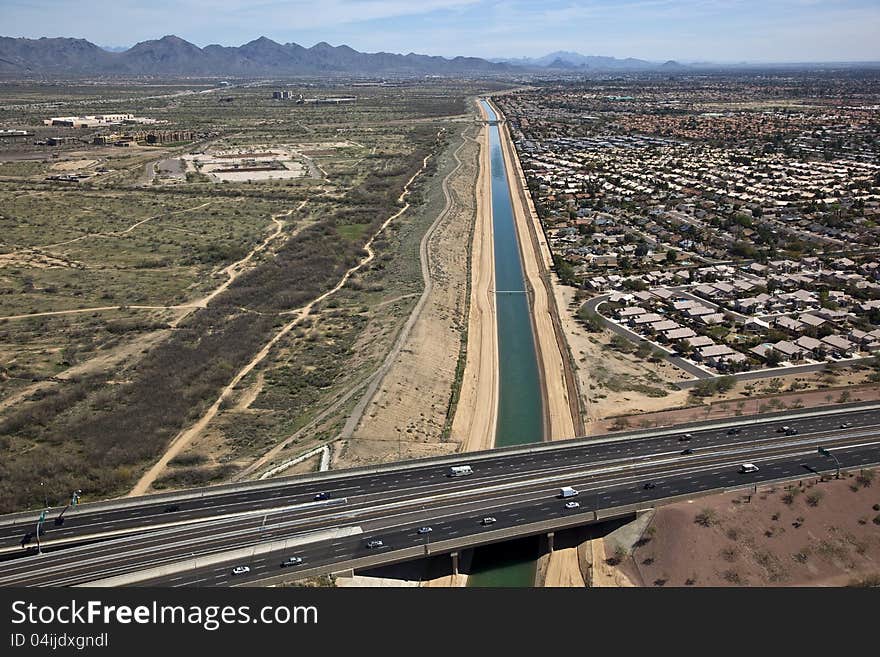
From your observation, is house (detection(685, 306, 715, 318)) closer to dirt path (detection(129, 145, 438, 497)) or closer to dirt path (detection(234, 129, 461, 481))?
dirt path (detection(234, 129, 461, 481))

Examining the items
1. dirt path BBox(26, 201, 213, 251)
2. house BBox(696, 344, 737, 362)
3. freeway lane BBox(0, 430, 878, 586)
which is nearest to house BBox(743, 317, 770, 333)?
house BBox(696, 344, 737, 362)

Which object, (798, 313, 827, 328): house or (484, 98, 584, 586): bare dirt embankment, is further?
(798, 313, 827, 328): house

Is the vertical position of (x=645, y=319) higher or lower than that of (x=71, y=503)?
higher

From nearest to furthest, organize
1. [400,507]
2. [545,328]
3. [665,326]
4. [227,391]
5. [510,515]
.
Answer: [510,515]
[400,507]
[227,391]
[665,326]
[545,328]

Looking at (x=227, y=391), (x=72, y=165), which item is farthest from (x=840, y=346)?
(x=72, y=165)

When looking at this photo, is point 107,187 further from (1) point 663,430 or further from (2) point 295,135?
(1) point 663,430

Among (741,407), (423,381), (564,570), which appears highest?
(423,381)

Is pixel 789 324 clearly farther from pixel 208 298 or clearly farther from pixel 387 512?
pixel 208 298

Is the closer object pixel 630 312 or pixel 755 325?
pixel 755 325
